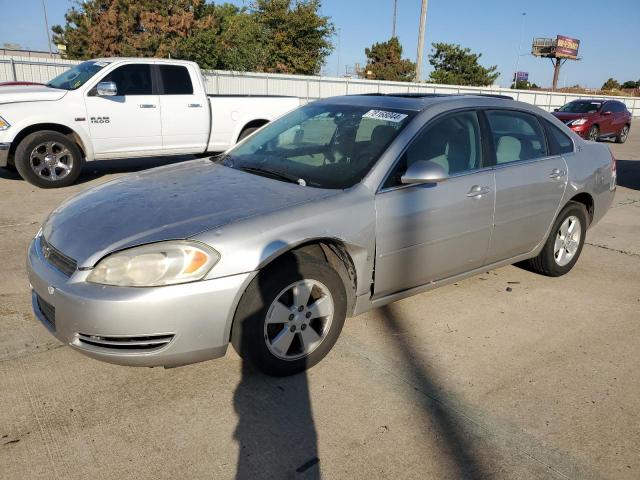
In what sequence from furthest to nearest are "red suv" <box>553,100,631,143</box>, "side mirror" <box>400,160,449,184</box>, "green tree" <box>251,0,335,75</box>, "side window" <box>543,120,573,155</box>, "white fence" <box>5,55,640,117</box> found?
"green tree" <box>251,0,335,75</box> → "red suv" <box>553,100,631,143</box> → "white fence" <box>5,55,640,117</box> → "side window" <box>543,120,573,155</box> → "side mirror" <box>400,160,449,184</box>

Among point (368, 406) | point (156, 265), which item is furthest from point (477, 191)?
point (156, 265)

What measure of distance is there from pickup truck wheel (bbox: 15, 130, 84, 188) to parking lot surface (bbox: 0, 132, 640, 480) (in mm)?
4066

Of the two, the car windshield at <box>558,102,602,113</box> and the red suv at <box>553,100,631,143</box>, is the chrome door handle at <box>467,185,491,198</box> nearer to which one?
the red suv at <box>553,100,631,143</box>

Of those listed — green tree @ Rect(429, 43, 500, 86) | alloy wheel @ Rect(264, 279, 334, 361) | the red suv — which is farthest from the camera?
green tree @ Rect(429, 43, 500, 86)

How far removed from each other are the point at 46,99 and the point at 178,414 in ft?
21.3

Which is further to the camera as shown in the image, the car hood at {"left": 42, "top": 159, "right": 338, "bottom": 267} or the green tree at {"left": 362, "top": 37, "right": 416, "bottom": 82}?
the green tree at {"left": 362, "top": 37, "right": 416, "bottom": 82}

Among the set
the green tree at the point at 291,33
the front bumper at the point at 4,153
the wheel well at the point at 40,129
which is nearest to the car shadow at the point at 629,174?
the wheel well at the point at 40,129

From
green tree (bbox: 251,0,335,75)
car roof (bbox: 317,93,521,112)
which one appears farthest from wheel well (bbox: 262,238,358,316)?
green tree (bbox: 251,0,335,75)

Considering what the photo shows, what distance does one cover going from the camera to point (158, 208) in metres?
2.95

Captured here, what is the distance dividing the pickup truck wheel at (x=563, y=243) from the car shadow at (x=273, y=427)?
8.83ft

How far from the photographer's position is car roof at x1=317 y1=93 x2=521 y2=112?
12.3ft

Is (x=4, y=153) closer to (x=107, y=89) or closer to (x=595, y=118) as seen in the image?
(x=107, y=89)

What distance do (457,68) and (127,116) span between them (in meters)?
45.2

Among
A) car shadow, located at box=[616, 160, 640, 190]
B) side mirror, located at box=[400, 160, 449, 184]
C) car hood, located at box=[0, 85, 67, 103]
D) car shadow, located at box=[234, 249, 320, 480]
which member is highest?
car hood, located at box=[0, 85, 67, 103]
